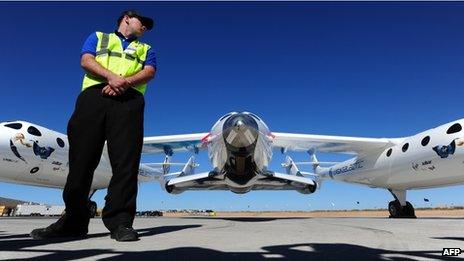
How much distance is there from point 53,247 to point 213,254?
5.43 feet

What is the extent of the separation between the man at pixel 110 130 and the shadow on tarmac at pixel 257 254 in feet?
3.00

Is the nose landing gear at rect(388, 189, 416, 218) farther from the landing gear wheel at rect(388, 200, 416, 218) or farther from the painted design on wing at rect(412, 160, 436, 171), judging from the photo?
the painted design on wing at rect(412, 160, 436, 171)

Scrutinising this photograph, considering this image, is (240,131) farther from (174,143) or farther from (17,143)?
(174,143)

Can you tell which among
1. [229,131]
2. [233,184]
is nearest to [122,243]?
[229,131]

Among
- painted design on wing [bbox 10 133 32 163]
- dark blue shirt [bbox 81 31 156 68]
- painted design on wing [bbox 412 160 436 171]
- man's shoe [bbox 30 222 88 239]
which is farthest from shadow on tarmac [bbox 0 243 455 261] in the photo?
painted design on wing [bbox 10 133 32 163]

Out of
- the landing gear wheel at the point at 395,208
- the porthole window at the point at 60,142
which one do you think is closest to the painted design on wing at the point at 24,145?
the porthole window at the point at 60,142

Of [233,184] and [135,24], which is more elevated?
[233,184]

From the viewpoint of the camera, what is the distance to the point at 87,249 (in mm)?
3781

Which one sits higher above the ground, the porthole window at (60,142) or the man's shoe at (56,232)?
the porthole window at (60,142)

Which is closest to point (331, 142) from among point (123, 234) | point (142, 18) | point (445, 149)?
point (445, 149)

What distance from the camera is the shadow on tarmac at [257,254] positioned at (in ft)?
10.8

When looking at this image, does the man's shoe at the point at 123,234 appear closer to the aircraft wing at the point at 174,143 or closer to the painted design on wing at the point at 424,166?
the painted design on wing at the point at 424,166

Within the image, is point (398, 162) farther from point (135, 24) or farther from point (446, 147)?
point (135, 24)

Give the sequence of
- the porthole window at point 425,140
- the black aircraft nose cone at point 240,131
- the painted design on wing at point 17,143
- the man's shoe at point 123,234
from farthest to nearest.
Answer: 1. the porthole window at point 425,140
2. the painted design on wing at point 17,143
3. the black aircraft nose cone at point 240,131
4. the man's shoe at point 123,234
